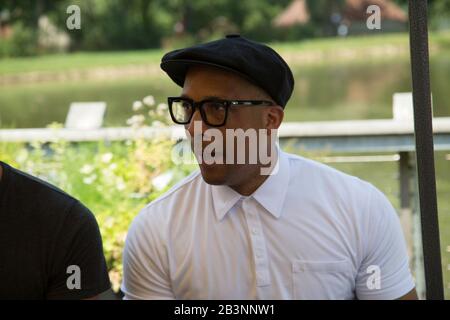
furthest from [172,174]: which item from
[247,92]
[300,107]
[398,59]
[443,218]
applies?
[398,59]

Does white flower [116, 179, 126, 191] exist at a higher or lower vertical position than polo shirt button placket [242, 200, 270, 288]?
higher

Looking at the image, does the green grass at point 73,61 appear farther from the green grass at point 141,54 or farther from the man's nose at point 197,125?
the man's nose at point 197,125

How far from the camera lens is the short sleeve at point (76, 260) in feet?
4.08

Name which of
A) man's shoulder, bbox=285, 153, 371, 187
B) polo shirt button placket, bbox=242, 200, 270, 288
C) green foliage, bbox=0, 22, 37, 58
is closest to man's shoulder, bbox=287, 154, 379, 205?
man's shoulder, bbox=285, 153, 371, 187

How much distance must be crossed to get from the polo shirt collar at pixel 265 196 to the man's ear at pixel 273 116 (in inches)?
3.5

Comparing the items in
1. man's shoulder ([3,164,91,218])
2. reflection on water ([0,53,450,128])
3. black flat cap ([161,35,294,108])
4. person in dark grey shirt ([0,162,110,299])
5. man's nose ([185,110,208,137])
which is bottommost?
person in dark grey shirt ([0,162,110,299])

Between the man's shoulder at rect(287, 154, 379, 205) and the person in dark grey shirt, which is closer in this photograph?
the person in dark grey shirt

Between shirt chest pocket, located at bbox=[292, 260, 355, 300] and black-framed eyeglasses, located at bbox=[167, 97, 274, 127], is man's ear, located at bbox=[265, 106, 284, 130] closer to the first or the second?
black-framed eyeglasses, located at bbox=[167, 97, 274, 127]

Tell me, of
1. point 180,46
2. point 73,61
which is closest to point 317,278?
point 180,46

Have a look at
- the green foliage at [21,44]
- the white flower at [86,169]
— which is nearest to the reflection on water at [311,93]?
the green foliage at [21,44]

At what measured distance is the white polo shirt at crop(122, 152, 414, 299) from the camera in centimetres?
130

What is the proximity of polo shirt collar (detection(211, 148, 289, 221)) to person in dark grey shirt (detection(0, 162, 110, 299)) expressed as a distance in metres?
0.21
